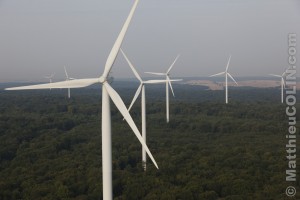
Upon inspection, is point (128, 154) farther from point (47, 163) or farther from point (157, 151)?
point (47, 163)

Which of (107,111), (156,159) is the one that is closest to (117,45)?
(107,111)

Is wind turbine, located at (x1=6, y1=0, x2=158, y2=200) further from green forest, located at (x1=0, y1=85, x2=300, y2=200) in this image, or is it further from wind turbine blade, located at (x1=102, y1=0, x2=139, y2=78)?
green forest, located at (x1=0, y1=85, x2=300, y2=200)

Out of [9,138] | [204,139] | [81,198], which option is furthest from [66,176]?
[204,139]

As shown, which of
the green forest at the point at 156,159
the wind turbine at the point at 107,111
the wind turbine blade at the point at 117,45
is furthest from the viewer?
the green forest at the point at 156,159

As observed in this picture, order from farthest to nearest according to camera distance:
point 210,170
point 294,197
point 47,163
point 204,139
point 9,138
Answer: point 204,139, point 9,138, point 47,163, point 210,170, point 294,197

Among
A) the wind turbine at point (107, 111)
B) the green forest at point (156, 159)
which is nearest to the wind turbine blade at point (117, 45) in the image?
the wind turbine at point (107, 111)

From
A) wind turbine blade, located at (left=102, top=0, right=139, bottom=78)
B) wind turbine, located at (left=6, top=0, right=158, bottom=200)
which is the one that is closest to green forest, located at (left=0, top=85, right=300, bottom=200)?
wind turbine, located at (left=6, top=0, right=158, bottom=200)

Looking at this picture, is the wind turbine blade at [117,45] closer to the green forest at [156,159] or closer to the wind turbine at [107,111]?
the wind turbine at [107,111]

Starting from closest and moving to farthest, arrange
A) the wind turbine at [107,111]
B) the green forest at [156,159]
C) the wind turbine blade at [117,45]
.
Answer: the wind turbine at [107,111], the wind turbine blade at [117,45], the green forest at [156,159]

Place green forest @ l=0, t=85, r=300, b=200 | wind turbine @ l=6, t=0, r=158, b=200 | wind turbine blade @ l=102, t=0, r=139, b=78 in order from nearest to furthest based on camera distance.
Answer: wind turbine @ l=6, t=0, r=158, b=200 < wind turbine blade @ l=102, t=0, r=139, b=78 < green forest @ l=0, t=85, r=300, b=200

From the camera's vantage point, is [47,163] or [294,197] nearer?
[294,197]

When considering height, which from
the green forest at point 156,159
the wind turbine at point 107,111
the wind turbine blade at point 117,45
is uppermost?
the wind turbine blade at point 117,45
